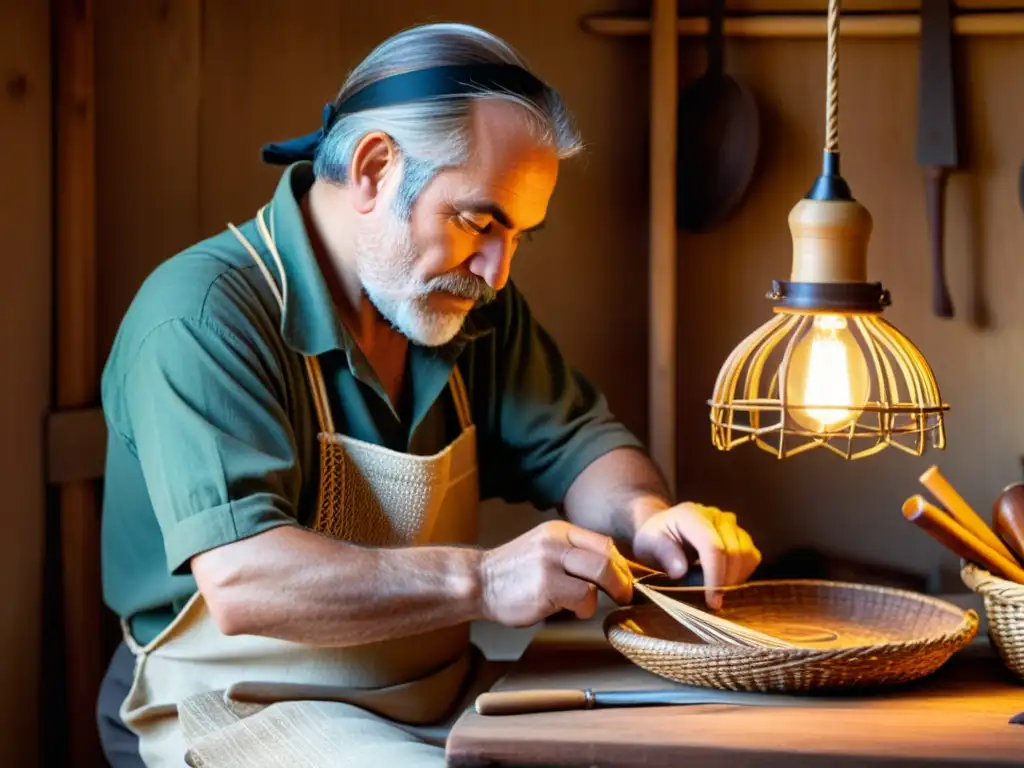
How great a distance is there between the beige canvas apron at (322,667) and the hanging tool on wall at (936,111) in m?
1.01

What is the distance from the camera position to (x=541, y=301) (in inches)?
97.3

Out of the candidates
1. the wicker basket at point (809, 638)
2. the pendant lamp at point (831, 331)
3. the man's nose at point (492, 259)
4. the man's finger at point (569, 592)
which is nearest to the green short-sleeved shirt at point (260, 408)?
the man's nose at point (492, 259)

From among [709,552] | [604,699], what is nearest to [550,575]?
[604,699]

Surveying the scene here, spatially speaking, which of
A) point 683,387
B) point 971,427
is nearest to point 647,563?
point 683,387

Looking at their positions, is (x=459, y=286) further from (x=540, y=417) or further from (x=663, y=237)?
(x=663, y=237)

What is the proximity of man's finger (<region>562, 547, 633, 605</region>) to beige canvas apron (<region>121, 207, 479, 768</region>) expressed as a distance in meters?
0.25

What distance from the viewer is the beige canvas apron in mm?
1621

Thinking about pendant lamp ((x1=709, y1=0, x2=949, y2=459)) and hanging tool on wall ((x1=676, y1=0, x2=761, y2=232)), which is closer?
pendant lamp ((x1=709, y1=0, x2=949, y2=459))

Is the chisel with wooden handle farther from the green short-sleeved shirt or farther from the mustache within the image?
the mustache

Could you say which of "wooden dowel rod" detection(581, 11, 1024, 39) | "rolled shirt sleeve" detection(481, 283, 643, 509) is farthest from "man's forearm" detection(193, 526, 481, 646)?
"wooden dowel rod" detection(581, 11, 1024, 39)

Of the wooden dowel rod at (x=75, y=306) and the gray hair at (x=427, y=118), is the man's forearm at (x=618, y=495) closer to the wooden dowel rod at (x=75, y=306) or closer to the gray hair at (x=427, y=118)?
the gray hair at (x=427, y=118)

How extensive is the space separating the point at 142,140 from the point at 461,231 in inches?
35.7

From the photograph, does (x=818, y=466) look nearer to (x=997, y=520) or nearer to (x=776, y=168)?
(x=776, y=168)

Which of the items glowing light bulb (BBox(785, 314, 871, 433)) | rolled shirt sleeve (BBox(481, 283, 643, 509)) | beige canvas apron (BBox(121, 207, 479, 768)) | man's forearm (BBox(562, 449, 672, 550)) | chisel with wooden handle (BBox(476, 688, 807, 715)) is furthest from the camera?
rolled shirt sleeve (BBox(481, 283, 643, 509))
